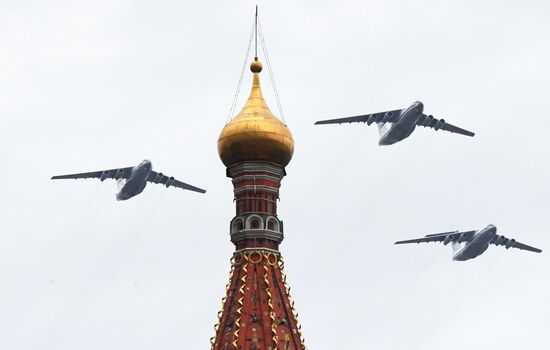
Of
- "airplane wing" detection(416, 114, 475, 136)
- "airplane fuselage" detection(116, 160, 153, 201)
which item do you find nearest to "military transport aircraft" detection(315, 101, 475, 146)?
"airplane wing" detection(416, 114, 475, 136)

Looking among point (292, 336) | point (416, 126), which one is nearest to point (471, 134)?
point (416, 126)

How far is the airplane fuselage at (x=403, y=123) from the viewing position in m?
193

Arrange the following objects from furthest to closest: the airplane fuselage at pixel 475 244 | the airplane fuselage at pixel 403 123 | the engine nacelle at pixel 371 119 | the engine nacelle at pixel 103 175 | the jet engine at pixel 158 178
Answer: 1. the airplane fuselage at pixel 475 244
2. the jet engine at pixel 158 178
3. the engine nacelle at pixel 103 175
4. the engine nacelle at pixel 371 119
5. the airplane fuselage at pixel 403 123

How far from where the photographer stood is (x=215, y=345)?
19750 cm

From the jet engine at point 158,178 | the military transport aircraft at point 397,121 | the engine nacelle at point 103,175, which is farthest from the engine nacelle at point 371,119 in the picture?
the engine nacelle at point 103,175

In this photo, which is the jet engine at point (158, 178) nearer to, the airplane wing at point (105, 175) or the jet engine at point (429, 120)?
the airplane wing at point (105, 175)

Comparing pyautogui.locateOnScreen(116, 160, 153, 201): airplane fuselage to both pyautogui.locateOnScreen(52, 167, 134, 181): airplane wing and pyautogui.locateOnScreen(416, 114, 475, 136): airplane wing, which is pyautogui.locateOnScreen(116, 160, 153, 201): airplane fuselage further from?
pyautogui.locateOnScreen(416, 114, 475, 136): airplane wing

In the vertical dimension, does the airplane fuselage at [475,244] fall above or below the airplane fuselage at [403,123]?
below

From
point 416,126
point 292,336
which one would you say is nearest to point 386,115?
point 416,126

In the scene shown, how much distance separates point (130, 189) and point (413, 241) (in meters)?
17.0

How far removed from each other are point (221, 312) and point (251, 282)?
2512 mm

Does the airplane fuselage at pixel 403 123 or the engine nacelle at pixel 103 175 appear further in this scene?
the engine nacelle at pixel 103 175

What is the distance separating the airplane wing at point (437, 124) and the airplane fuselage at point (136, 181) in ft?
52.3

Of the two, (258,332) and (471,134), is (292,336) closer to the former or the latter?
(258,332)
